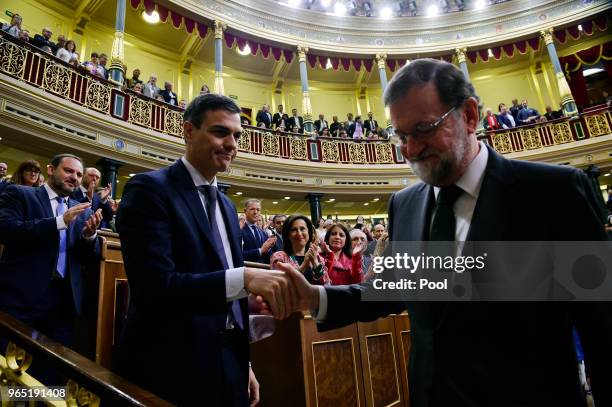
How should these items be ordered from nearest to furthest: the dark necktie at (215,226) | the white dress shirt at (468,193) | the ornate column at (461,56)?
the white dress shirt at (468,193) < the dark necktie at (215,226) < the ornate column at (461,56)

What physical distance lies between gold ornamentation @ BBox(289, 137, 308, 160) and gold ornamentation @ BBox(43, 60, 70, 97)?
5.05m

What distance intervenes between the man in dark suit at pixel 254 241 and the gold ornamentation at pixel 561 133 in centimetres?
935

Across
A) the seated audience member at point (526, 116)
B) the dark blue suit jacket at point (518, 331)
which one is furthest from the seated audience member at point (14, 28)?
the seated audience member at point (526, 116)

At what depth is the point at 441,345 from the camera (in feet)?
2.94

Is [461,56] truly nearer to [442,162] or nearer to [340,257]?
[340,257]

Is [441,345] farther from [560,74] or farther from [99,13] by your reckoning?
[560,74]

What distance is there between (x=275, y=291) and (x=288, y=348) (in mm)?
1535

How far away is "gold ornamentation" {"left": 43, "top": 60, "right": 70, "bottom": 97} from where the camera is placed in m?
6.40

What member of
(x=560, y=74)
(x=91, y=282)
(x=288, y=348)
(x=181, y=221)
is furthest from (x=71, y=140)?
(x=560, y=74)

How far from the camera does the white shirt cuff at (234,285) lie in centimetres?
114

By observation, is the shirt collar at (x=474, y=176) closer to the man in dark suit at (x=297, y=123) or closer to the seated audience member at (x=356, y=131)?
the man in dark suit at (x=297, y=123)

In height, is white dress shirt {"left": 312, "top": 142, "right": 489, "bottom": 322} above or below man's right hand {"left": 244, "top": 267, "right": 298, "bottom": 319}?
above

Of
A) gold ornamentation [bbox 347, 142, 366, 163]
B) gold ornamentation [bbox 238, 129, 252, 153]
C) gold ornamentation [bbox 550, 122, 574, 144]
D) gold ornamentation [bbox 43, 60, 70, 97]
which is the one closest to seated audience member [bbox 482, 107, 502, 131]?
gold ornamentation [bbox 550, 122, 574, 144]

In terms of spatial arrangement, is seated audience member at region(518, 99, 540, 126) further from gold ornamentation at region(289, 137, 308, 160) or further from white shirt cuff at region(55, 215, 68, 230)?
white shirt cuff at region(55, 215, 68, 230)
